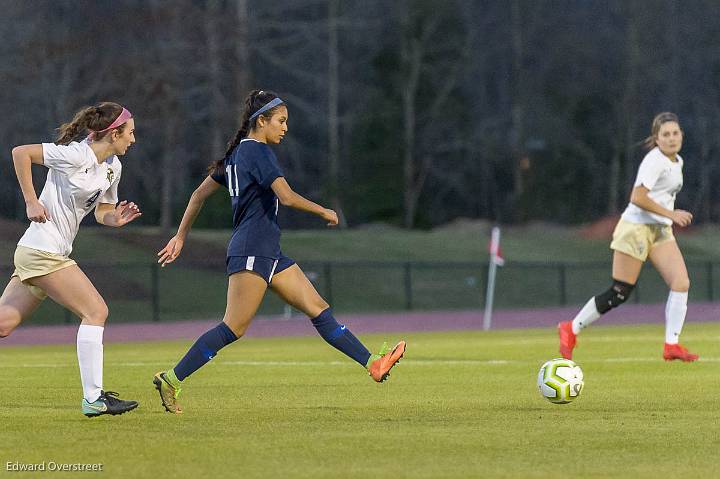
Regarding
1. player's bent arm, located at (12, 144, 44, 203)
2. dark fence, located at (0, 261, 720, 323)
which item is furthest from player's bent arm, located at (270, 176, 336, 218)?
dark fence, located at (0, 261, 720, 323)

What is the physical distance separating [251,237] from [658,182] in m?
6.31

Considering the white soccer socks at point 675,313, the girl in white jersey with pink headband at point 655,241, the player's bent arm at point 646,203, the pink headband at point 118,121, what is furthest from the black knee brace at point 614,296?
the pink headband at point 118,121

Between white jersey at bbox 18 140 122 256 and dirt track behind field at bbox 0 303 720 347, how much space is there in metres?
16.7

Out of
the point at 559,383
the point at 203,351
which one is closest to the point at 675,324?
the point at 559,383

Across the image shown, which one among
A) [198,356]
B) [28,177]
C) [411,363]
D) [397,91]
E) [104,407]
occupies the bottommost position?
[397,91]

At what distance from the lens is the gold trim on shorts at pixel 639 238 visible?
16453mm

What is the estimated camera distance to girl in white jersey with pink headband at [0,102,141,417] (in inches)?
438

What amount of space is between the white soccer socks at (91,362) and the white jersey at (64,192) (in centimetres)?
61

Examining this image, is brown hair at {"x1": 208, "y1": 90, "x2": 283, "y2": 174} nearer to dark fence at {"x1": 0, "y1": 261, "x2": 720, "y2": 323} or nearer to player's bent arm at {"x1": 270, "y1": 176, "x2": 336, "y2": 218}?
player's bent arm at {"x1": 270, "y1": 176, "x2": 336, "y2": 218}

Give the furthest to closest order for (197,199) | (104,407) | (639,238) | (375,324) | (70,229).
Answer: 1. (375,324)
2. (639,238)
3. (197,199)
4. (70,229)
5. (104,407)

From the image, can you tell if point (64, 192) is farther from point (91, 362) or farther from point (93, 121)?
point (91, 362)

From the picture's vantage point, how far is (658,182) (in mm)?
16469

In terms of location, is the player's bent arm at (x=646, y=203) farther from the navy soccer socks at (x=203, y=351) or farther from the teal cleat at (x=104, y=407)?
the teal cleat at (x=104, y=407)

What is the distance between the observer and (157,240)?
46.1 m
